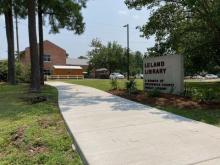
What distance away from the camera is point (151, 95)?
14.2 m

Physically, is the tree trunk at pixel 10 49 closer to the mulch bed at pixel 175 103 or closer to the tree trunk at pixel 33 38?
the tree trunk at pixel 33 38

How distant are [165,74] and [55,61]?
55.1m

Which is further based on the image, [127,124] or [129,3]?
[129,3]

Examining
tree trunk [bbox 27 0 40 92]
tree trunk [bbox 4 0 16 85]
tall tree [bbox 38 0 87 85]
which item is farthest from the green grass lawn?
tree trunk [bbox 4 0 16 85]

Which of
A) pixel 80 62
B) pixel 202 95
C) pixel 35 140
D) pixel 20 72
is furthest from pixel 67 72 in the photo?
pixel 35 140

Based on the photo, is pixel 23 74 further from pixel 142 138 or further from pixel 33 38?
pixel 142 138

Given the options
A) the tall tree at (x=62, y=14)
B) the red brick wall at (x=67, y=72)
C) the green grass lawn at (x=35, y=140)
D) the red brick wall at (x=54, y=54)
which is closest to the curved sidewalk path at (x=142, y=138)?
the green grass lawn at (x=35, y=140)

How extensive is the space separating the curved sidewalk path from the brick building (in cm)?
5701

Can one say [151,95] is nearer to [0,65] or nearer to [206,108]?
[206,108]

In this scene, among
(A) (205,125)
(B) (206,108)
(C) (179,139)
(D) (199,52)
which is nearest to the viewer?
(C) (179,139)

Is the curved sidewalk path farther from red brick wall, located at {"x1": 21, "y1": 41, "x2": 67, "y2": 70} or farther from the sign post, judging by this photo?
red brick wall, located at {"x1": 21, "y1": 41, "x2": 67, "y2": 70}

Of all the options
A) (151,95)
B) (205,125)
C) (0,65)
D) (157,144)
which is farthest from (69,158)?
(0,65)

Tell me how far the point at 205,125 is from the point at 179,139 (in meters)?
1.72

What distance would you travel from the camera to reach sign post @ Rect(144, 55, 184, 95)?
49.2 feet
